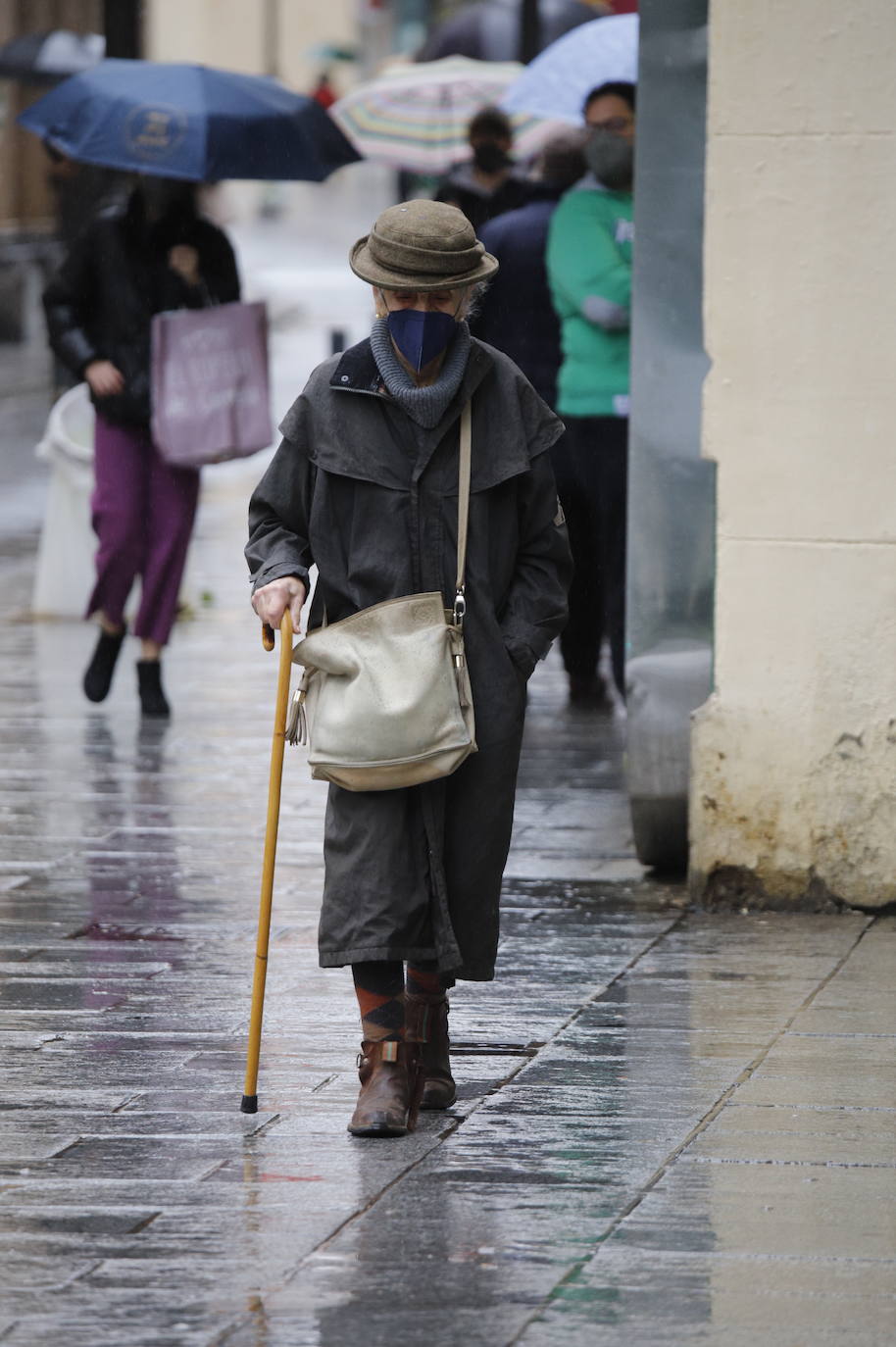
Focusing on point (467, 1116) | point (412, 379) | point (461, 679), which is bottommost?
point (467, 1116)

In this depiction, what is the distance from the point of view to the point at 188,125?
9531mm

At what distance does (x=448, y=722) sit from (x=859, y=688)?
7.10 ft

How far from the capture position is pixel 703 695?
7.10m

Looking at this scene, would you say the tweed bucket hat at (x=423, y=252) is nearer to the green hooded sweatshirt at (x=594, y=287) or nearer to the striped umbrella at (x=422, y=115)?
the green hooded sweatshirt at (x=594, y=287)

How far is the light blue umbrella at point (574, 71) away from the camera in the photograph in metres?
11.1

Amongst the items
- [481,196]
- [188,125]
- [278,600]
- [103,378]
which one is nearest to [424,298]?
[278,600]

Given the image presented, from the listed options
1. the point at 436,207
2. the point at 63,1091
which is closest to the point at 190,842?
the point at 63,1091

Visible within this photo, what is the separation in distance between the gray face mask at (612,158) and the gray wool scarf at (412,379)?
13.7 ft

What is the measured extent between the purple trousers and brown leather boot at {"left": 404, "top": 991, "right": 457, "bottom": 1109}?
4613 millimetres

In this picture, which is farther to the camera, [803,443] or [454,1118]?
[803,443]

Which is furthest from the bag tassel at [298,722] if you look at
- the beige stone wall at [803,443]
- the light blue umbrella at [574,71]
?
the light blue umbrella at [574,71]

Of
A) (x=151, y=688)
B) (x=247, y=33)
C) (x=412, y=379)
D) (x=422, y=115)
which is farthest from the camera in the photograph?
(x=247, y=33)

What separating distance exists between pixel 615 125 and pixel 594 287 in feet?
1.88

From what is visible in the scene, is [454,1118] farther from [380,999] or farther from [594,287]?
[594,287]
